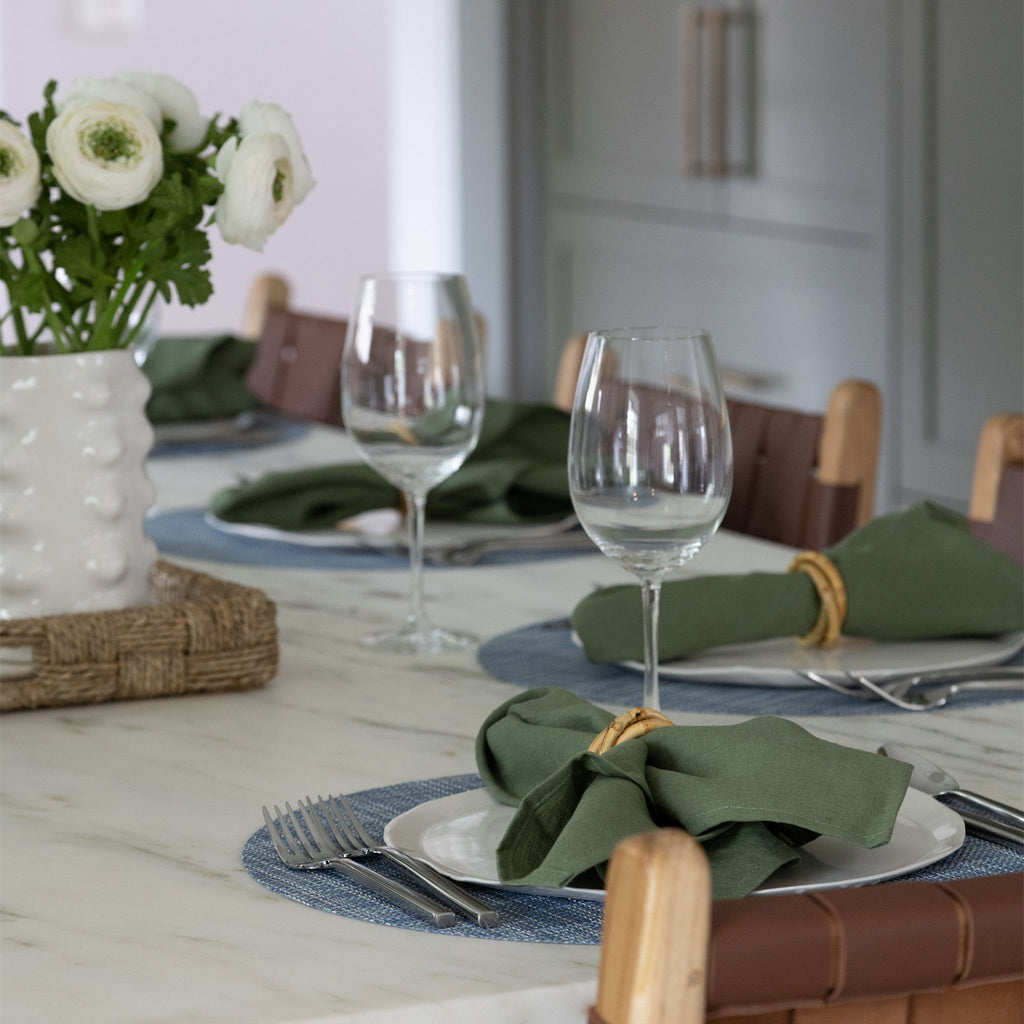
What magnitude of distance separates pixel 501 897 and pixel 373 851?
7 cm

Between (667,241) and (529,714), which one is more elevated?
(667,241)

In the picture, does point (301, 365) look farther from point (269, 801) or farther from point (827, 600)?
point (269, 801)

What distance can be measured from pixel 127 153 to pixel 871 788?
1.91 ft

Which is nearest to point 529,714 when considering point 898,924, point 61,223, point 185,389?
point 898,924

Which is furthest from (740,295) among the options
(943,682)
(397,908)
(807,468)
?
(397,908)

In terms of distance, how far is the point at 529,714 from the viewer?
2.63ft

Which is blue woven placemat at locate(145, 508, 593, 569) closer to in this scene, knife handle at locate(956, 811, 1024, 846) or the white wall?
knife handle at locate(956, 811, 1024, 846)

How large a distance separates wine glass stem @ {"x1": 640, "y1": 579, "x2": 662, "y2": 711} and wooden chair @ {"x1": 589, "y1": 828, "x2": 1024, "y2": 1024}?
354 mm

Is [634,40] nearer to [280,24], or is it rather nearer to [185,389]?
[185,389]

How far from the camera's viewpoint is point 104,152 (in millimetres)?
993

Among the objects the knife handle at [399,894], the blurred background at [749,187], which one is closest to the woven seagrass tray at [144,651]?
the knife handle at [399,894]

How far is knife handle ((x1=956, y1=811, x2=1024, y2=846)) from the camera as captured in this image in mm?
738

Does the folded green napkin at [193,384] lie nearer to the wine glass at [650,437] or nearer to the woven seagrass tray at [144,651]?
the woven seagrass tray at [144,651]

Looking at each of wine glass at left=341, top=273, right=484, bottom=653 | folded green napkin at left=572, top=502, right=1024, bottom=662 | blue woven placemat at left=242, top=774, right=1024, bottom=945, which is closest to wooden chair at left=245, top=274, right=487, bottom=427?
wine glass at left=341, top=273, right=484, bottom=653
